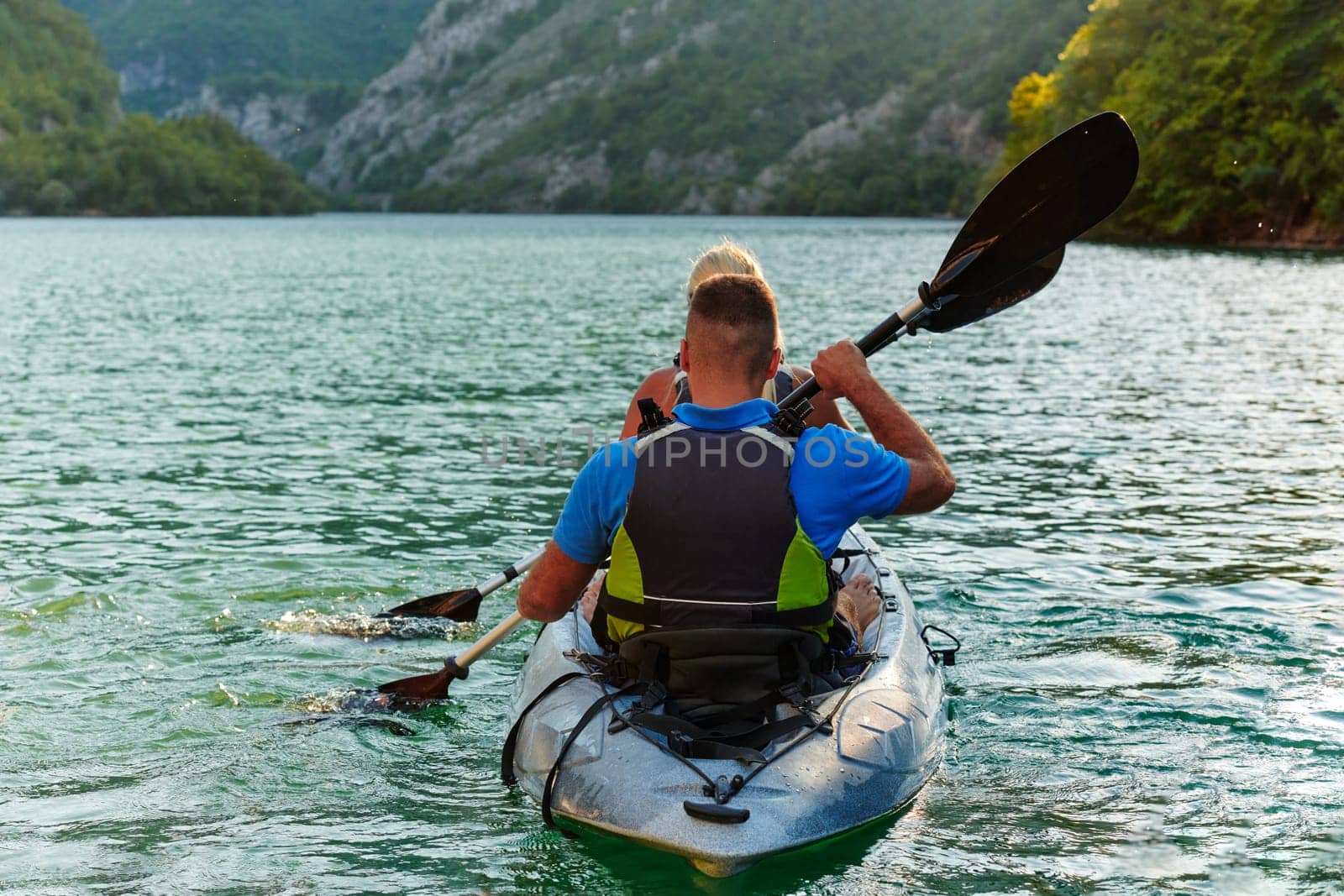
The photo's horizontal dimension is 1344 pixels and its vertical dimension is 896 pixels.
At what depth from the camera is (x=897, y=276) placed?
48969 millimetres

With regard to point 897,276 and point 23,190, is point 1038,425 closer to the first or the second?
point 897,276

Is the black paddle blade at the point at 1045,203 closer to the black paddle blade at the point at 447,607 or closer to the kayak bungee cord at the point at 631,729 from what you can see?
the kayak bungee cord at the point at 631,729

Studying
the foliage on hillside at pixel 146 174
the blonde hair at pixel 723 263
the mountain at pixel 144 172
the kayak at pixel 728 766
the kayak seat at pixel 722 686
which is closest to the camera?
the kayak at pixel 728 766

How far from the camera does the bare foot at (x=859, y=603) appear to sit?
6812 millimetres

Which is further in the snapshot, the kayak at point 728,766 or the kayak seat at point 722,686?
→ the kayak seat at point 722,686

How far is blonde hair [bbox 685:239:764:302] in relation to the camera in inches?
264

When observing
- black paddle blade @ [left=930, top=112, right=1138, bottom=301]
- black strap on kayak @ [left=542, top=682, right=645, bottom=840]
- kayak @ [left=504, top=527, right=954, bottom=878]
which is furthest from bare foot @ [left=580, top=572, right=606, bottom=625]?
black paddle blade @ [left=930, top=112, right=1138, bottom=301]

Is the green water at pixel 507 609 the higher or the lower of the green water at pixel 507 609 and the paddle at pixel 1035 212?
the lower

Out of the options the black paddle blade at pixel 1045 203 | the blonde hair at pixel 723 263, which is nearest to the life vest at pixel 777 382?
the blonde hair at pixel 723 263

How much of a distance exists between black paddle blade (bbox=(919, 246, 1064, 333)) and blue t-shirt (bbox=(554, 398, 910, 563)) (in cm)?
181

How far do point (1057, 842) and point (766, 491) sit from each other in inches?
86.1

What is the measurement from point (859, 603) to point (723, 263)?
2.00 metres

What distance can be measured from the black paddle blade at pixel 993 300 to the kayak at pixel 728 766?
65.5 inches

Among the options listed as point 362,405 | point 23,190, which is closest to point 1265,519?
point 362,405
